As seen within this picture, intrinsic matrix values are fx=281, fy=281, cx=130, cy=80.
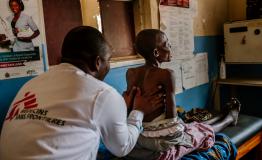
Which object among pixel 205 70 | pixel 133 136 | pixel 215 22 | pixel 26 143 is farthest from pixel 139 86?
pixel 215 22

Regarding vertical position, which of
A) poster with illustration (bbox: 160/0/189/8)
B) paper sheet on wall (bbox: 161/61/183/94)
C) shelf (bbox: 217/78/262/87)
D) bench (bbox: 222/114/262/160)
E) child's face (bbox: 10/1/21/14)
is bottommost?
bench (bbox: 222/114/262/160)

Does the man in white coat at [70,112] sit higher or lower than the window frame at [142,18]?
lower

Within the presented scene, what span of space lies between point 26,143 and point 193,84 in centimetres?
218

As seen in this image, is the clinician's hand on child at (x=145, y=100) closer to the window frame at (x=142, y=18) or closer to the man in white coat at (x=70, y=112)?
the man in white coat at (x=70, y=112)

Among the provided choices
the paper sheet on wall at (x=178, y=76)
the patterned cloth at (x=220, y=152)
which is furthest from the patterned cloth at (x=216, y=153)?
the paper sheet on wall at (x=178, y=76)

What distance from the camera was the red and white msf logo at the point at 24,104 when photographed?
3.32 feet

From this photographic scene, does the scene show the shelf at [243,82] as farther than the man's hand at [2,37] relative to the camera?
Yes

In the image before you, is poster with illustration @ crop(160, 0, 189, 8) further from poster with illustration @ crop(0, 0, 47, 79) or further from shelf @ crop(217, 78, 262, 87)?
poster with illustration @ crop(0, 0, 47, 79)

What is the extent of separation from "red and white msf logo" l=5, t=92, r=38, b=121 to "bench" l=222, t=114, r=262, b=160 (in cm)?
144

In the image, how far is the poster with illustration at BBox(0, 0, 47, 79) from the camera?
151 centimetres

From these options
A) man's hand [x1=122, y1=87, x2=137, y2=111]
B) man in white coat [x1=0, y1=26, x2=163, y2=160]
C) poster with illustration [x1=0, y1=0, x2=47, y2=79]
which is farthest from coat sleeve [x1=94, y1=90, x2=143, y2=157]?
poster with illustration [x1=0, y1=0, x2=47, y2=79]

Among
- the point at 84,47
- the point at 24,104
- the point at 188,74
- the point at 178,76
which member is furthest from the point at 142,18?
the point at 24,104

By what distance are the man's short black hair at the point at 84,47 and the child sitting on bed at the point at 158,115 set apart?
1.73 ft

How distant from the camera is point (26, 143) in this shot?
93 centimetres
